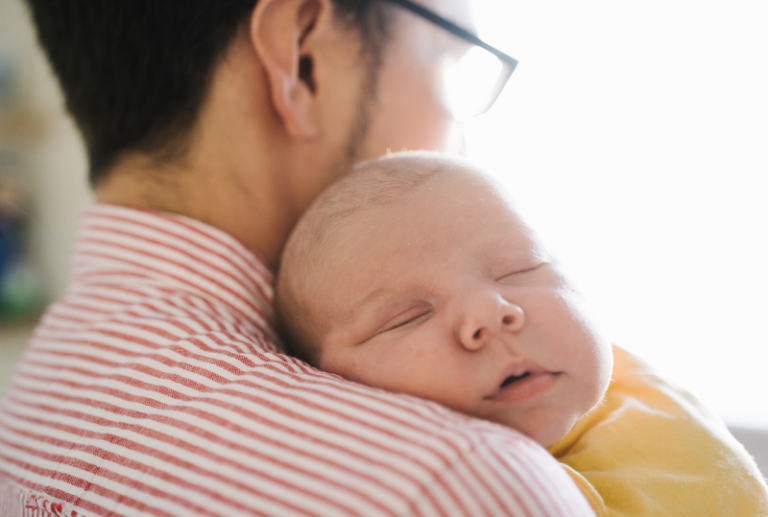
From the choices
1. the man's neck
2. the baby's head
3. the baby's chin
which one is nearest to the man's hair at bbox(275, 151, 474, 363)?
the baby's head

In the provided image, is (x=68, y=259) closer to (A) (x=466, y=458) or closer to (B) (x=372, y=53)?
(B) (x=372, y=53)

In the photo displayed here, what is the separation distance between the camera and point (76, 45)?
0.92m

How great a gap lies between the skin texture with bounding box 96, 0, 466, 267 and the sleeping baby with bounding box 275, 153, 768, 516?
0.56 feet

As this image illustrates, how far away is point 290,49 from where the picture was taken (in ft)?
3.00

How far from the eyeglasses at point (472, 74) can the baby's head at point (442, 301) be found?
0.35 meters

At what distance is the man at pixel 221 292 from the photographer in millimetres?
465

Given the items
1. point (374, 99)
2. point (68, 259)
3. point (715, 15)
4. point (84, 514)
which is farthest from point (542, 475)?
point (68, 259)

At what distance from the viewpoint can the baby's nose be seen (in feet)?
2.05

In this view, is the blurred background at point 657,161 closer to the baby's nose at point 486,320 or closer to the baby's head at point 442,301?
the baby's head at point 442,301

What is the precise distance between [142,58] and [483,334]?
0.78 m

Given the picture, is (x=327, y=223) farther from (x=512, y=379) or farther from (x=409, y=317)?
(x=512, y=379)

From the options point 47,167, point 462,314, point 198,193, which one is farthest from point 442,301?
point 47,167

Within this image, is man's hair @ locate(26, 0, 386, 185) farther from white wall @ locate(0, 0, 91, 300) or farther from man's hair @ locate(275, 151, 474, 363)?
white wall @ locate(0, 0, 91, 300)

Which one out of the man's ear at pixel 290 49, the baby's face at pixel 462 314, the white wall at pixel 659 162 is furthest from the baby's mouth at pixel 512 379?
the man's ear at pixel 290 49
